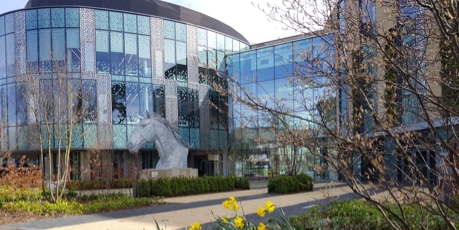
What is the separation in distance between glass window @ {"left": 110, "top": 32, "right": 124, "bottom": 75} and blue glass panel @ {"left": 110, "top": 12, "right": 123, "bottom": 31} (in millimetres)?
459

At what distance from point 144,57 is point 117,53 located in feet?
7.18

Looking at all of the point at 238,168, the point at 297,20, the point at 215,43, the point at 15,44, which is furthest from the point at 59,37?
the point at 297,20

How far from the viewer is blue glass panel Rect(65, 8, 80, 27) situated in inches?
1400

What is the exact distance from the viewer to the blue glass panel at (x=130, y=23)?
122ft

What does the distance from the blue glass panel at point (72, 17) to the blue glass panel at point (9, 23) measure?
450 cm

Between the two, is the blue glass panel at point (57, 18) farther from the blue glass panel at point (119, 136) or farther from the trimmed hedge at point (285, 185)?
the trimmed hedge at point (285, 185)

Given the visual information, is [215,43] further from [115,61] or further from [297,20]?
[297,20]

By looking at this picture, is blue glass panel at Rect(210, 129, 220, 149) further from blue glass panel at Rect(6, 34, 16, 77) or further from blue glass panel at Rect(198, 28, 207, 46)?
blue glass panel at Rect(6, 34, 16, 77)

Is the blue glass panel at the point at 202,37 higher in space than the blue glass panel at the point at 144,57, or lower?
higher

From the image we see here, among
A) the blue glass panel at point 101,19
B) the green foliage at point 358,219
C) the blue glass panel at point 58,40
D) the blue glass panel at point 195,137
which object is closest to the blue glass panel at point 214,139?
the blue glass panel at point 195,137

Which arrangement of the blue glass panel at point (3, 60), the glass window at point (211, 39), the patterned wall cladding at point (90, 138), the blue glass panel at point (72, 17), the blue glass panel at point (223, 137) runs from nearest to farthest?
the patterned wall cladding at point (90, 138), the blue glass panel at point (72, 17), the blue glass panel at point (3, 60), the blue glass panel at point (223, 137), the glass window at point (211, 39)

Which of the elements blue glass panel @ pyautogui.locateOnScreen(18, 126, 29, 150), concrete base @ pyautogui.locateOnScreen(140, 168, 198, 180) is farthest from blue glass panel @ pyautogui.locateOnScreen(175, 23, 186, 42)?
concrete base @ pyautogui.locateOnScreen(140, 168, 198, 180)

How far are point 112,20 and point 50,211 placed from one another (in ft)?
82.1

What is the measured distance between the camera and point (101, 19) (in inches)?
1432
